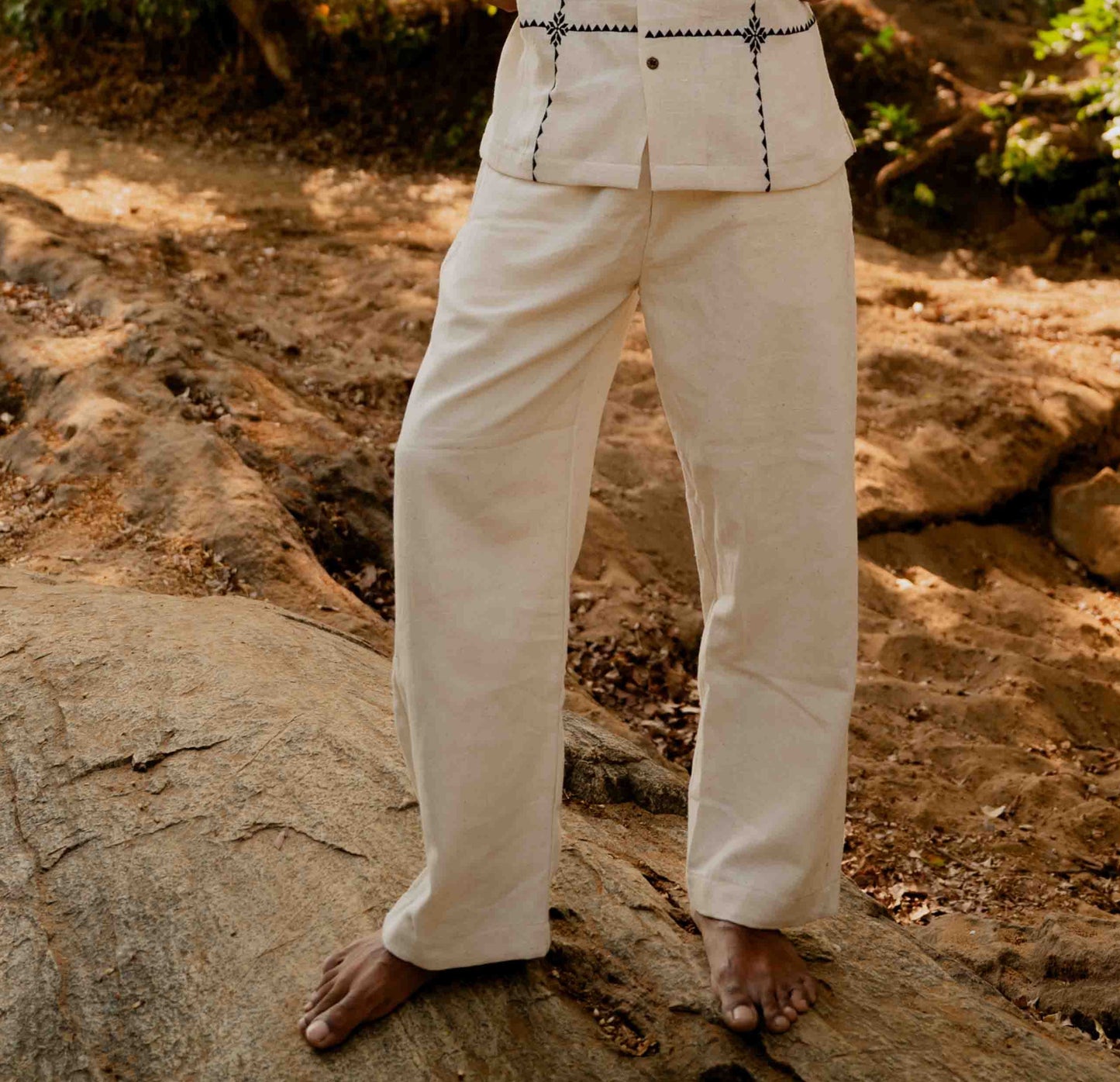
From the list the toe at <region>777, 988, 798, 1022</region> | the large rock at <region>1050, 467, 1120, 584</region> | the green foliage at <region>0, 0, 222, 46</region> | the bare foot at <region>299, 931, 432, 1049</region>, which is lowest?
the large rock at <region>1050, 467, 1120, 584</region>

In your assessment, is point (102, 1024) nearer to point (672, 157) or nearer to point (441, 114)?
point (672, 157)

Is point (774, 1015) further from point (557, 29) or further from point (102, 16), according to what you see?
point (102, 16)

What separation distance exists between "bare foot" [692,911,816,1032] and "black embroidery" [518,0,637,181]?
107 centimetres

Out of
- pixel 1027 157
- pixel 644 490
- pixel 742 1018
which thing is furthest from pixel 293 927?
pixel 1027 157

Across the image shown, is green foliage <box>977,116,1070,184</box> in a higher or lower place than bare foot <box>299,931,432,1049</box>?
higher

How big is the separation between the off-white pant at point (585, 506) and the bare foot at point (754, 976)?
2.1 inches

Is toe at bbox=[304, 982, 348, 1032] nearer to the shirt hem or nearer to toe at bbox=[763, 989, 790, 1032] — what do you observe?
toe at bbox=[763, 989, 790, 1032]

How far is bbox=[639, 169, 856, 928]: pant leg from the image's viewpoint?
1657mm

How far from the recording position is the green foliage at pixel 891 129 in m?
7.00

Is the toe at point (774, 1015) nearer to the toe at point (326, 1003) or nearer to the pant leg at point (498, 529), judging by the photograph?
the pant leg at point (498, 529)

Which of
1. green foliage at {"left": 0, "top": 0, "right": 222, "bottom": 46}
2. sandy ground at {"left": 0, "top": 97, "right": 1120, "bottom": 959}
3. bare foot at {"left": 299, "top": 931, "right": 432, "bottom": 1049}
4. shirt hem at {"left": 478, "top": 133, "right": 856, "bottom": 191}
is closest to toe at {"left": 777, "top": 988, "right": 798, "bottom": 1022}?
bare foot at {"left": 299, "top": 931, "right": 432, "bottom": 1049}

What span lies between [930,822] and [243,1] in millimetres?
Answer: 6814

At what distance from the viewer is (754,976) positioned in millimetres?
1803

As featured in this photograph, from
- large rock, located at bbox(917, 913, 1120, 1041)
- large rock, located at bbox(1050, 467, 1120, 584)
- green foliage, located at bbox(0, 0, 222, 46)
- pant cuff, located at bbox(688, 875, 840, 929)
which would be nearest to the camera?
pant cuff, located at bbox(688, 875, 840, 929)
